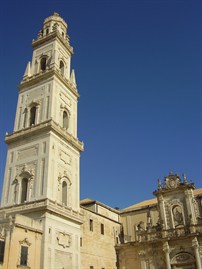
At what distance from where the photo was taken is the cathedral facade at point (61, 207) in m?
22.1

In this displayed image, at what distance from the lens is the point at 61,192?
84.5 feet

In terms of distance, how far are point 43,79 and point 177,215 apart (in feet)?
62.6

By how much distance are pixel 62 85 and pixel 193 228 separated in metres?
18.6

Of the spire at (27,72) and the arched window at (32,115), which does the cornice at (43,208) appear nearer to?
the arched window at (32,115)

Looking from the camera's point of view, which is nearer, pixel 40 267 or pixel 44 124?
pixel 40 267

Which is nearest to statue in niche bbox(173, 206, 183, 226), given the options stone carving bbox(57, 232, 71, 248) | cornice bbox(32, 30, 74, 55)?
Result: stone carving bbox(57, 232, 71, 248)

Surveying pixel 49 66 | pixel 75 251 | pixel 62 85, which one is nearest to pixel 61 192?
pixel 75 251

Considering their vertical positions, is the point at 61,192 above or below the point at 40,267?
above

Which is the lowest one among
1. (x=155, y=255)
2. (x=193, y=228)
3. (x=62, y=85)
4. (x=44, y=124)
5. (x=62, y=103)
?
(x=155, y=255)

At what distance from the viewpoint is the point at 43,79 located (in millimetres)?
30844

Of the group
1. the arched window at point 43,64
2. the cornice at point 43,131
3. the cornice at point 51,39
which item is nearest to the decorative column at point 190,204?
the cornice at point 43,131

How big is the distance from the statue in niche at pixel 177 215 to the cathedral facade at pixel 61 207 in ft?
0.32

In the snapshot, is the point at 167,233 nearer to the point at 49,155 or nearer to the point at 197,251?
the point at 197,251

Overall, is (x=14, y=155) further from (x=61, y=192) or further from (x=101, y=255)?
(x=101, y=255)
